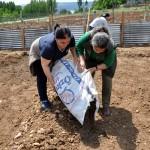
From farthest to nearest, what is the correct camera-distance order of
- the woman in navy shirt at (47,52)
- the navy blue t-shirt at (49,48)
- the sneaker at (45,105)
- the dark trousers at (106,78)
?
the sneaker at (45,105)
the dark trousers at (106,78)
the navy blue t-shirt at (49,48)
the woman in navy shirt at (47,52)

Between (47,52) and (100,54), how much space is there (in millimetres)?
661

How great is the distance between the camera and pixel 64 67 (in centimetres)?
531

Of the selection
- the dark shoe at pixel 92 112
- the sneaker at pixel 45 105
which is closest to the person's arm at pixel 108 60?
the dark shoe at pixel 92 112

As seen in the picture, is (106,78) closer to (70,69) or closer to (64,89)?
(70,69)

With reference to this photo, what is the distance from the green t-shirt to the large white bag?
0.73ft

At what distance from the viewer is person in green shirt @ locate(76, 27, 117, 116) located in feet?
15.4

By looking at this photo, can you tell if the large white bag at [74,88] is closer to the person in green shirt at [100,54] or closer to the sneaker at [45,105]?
the person in green shirt at [100,54]

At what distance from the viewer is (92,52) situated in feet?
17.0

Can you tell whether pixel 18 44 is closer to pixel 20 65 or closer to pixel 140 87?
pixel 20 65

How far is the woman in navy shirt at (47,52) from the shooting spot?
481cm

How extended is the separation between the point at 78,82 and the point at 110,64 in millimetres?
456

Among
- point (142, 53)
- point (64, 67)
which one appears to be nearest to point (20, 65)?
point (142, 53)

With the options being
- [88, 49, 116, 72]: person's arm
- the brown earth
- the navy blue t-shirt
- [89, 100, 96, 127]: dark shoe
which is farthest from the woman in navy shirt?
[89, 100, 96, 127]: dark shoe

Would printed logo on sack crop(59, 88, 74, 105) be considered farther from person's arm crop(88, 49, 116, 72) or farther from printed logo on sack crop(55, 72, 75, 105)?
person's arm crop(88, 49, 116, 72)
